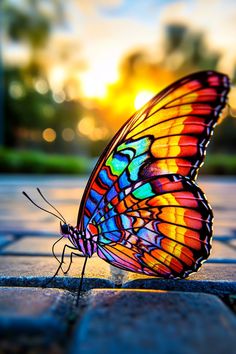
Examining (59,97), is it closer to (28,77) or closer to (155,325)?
(28,77)

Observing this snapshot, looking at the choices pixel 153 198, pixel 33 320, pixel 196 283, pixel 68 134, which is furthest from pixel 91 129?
pixel 33 320

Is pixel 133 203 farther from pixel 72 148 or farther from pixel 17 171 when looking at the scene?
pixel 72 148

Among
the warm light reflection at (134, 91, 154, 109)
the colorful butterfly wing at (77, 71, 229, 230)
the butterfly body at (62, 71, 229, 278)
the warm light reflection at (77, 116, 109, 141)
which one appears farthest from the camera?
the warm light reflection at (77, 116, 109, 141)

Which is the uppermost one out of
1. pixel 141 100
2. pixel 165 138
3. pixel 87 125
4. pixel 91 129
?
pixel 141 100

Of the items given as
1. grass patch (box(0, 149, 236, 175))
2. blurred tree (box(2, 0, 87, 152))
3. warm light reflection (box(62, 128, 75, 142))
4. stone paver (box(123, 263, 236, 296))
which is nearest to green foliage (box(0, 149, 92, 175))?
grass patch (box(0, 149, 236, 175))

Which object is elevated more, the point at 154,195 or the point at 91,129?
the point at 154,195

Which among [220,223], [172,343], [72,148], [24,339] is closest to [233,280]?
[172,343]

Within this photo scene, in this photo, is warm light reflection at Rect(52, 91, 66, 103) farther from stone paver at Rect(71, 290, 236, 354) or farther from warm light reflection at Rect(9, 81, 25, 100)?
stone paver at Rect(71, 290, 236, 354)
